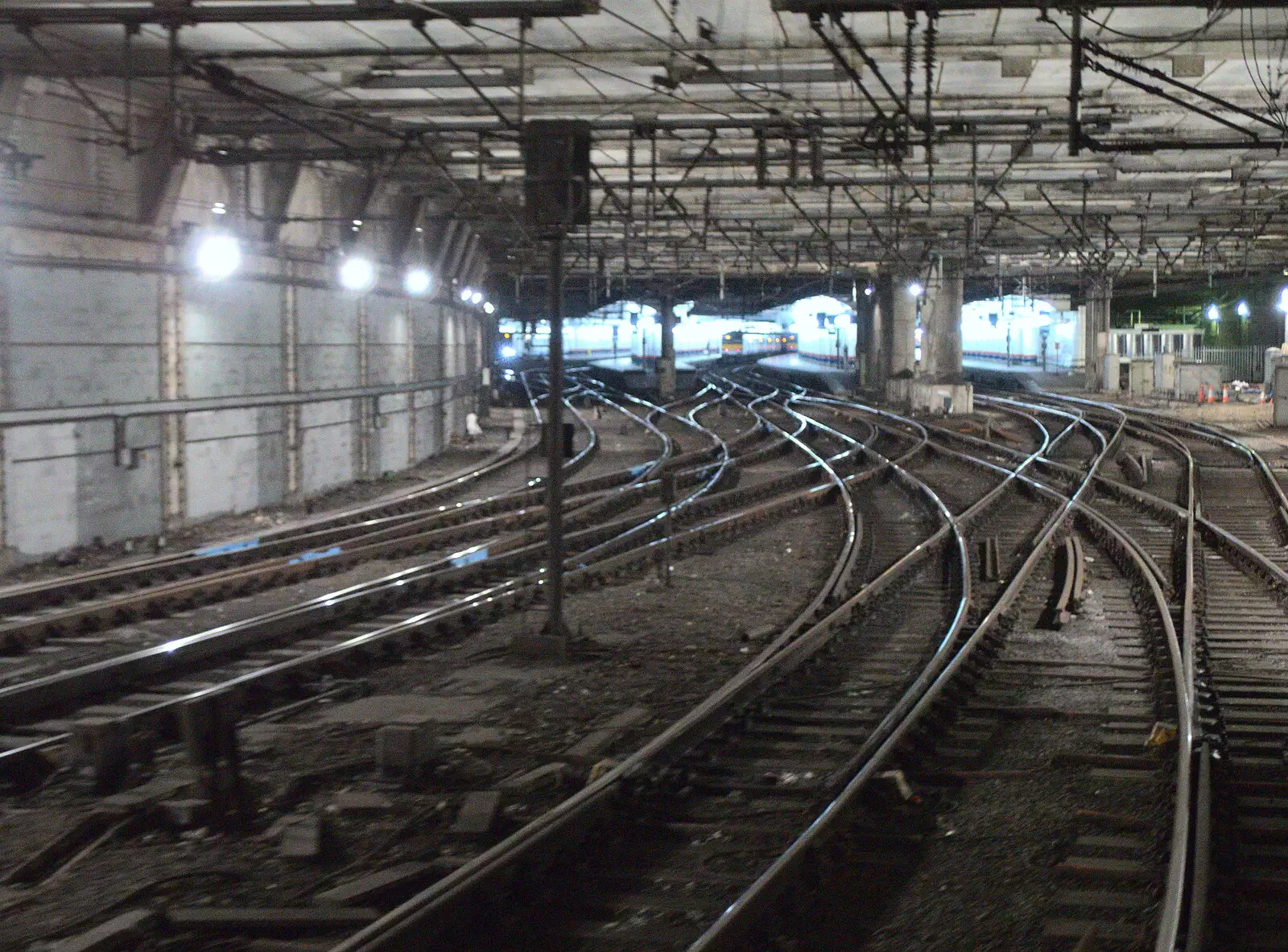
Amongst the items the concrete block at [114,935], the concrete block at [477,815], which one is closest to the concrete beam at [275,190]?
the concrete block at [477,815]

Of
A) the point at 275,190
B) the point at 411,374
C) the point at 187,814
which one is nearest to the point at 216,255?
the point at 275,190

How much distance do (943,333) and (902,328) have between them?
6.40 ft

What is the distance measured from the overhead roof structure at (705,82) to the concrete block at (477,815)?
5527mm

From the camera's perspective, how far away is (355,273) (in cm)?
2128

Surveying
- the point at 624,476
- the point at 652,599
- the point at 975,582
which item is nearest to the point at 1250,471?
the point at 624,476

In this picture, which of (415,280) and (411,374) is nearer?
(415,280)

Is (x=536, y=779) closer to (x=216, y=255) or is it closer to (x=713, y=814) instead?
(x=713, y=814)

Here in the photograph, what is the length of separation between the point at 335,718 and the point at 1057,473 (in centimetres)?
1781

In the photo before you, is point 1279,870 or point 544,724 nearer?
point 1279,870

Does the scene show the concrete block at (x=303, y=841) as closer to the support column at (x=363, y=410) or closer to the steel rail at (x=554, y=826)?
the steel rail at (x=554, y=826)

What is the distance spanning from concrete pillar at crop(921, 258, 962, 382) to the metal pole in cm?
3298

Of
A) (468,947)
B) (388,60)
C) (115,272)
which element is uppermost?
(388,60)

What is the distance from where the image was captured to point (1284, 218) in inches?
1289

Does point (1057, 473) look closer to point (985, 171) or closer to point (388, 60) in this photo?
point (985, 171)
